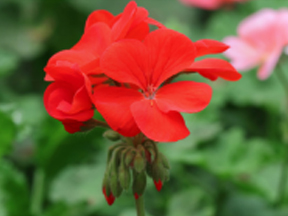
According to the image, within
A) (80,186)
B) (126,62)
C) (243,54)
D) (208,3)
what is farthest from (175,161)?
(208,3)

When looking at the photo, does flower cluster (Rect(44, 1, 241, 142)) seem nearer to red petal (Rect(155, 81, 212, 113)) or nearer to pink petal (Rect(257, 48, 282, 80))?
red petal (Rect(155, 81, 212, 113))

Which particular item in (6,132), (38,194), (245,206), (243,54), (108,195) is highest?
(108,195)

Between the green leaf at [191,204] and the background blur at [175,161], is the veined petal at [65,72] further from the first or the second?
the green leaf at [191,204]

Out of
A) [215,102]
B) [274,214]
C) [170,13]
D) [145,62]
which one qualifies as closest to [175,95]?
[145,62]

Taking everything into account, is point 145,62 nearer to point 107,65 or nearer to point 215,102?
point 107,65

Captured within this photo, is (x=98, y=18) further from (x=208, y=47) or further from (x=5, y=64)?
(x=5, y=64)

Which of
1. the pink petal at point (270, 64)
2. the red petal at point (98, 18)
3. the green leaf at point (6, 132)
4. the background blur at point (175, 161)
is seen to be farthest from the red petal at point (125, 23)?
the pink petal at point (270, 64)

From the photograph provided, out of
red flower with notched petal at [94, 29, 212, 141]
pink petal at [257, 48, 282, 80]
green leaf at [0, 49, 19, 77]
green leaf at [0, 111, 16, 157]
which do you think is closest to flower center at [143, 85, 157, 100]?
red flower with notched petal at [94, 29, 212, 141]
